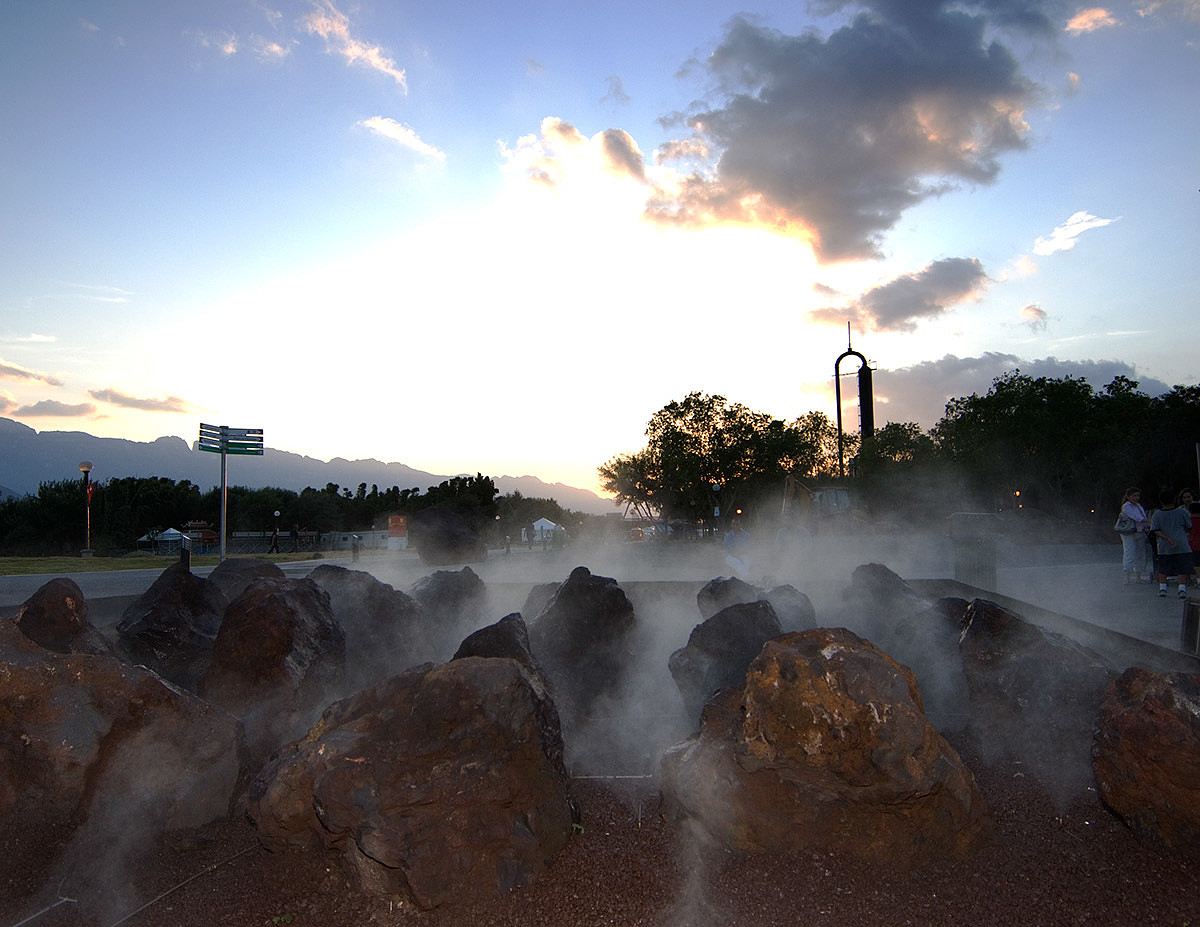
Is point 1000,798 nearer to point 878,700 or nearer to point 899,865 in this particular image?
point 899,865

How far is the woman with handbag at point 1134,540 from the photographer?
10273 millimetres

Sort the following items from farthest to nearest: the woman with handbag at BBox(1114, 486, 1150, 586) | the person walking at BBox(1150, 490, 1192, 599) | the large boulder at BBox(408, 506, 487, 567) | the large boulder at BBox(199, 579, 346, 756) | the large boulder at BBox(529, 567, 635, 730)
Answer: the large boulder at BBox(408, 506, 487, 567) < the woman with handbag at BBox(1114, 486, 1150, 586) < the person walking at BBox(1150, 490, 1192, 599) < the large boulder at BBox(529, 567, 635, 730) < the large boulder at BBox(199, 579, 346, 756)

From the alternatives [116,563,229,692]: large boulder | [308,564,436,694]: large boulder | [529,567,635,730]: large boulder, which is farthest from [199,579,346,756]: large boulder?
[529,567,635,730]: large boulder

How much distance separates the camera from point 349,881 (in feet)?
9.05

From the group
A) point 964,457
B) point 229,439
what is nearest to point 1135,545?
point 229,439

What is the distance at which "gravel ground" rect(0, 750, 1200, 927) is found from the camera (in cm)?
251

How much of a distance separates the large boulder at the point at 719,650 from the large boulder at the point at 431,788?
4.86 ft

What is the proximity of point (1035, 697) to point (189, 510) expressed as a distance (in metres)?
63.1

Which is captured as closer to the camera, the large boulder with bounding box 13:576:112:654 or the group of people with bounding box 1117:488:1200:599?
the large boulder with bounding box 13:576:112:654

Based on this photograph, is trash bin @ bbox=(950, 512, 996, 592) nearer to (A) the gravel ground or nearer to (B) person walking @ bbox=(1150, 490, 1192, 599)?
(B) person walking @ bbox=(1150, 490, 1192, 599)

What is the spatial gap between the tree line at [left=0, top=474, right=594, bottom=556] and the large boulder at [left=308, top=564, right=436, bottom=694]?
21.7m

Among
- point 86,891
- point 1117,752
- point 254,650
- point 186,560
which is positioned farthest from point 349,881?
point 186,560

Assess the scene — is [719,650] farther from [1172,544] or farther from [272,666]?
[1172,544]

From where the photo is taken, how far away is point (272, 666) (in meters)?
4.13
